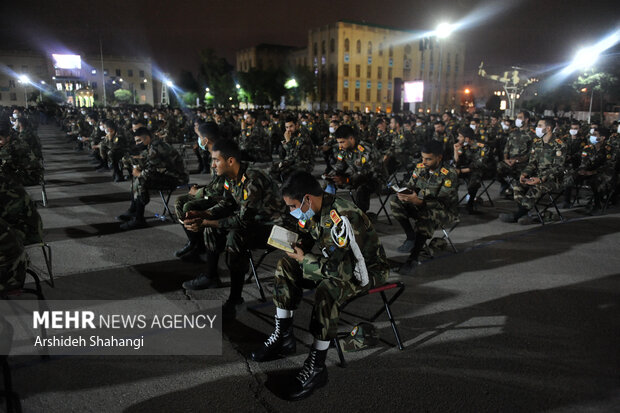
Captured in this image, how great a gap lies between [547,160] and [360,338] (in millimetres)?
6397

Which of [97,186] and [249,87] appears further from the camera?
[249,87]

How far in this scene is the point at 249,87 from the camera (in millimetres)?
71688

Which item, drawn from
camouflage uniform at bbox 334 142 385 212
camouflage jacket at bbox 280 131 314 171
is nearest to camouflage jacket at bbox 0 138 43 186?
camouflage jacket at bbox 280 131 314 171

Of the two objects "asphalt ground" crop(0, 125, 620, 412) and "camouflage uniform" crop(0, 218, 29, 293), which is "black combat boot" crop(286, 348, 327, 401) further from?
"camouflage uniform" crop(0, 218, 29, 293)

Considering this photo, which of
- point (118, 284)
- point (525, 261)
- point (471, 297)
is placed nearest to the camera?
point (471, 297)

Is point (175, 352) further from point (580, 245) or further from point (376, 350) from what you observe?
point (580, 245)

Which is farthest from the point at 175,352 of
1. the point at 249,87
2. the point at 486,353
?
the point at 249,87

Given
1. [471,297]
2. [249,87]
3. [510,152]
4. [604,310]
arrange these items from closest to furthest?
[604,310]
[471,297]
[510,152]
[249,87]

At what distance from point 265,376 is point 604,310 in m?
3.75

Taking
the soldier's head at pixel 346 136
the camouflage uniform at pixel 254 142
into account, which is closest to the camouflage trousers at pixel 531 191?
the soldier's head at pixel 346 136

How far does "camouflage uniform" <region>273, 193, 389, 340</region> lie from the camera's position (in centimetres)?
322

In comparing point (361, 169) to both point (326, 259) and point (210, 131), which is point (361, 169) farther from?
point (326, 259)

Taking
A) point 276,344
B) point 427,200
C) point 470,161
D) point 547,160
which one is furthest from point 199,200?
point 547,160

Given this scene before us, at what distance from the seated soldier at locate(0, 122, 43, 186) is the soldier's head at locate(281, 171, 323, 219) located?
23.0 feet
